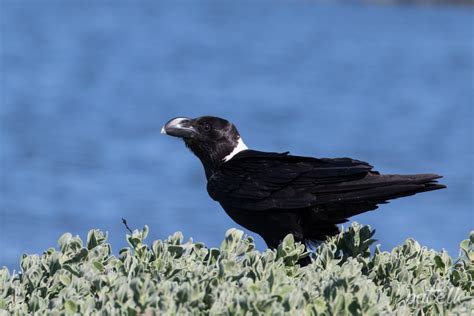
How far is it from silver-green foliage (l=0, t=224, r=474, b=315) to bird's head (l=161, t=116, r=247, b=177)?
1.67 m

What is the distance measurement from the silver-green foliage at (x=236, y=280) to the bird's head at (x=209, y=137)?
1670 mm

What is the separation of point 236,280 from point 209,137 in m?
2.76

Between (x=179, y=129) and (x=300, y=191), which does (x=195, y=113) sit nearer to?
(x=179, y=129)

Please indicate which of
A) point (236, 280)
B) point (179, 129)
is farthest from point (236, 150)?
point (236, 280)

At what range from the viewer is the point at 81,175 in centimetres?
2083

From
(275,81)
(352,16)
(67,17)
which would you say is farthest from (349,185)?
(352,16)

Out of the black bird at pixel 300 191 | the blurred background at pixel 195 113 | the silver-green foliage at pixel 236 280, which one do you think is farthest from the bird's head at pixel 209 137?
the blurred background at pixel 195 113

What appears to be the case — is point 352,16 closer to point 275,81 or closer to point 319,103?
point 275,81

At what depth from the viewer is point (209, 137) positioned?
748cm

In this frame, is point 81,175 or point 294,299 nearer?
point 294,299

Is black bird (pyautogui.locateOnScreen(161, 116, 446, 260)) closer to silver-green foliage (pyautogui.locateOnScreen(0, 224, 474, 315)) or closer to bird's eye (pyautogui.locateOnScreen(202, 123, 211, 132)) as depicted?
silver-green foliage (pyautogui.locateOnScreen(0, 224, 474, 315))

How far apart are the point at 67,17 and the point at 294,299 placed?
57426mm

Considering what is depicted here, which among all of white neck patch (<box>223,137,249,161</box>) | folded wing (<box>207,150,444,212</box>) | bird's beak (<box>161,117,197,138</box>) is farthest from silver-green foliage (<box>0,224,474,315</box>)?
bird's beak (<box>161,117,197,138</box>)

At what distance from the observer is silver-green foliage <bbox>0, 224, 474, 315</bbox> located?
439cm
